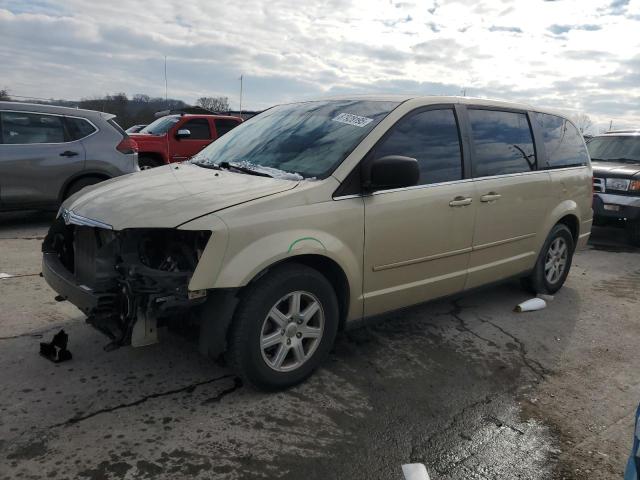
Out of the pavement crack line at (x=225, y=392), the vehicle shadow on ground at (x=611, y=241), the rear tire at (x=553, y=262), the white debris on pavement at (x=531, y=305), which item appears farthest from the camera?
the vehicle shadow on ground at (x=611, y=241)

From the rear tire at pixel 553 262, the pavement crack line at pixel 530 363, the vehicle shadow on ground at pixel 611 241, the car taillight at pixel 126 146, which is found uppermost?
the car taillight at pixel 126 146

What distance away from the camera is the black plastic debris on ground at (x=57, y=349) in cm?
343

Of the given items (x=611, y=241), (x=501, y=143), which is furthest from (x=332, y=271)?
(x=611, y=241)

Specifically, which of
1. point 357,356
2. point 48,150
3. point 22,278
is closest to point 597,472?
point 357,356

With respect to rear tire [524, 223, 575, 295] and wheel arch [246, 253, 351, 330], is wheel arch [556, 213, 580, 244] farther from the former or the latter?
wheel arch [246, 253, 351, 330]

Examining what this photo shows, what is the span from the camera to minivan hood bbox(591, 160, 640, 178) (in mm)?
8320

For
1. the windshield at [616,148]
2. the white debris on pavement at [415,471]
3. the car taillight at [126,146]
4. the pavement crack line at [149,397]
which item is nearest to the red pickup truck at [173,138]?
the car taillight at [126,146]

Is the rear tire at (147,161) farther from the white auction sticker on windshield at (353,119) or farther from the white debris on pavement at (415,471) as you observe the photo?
the white debris on pavement at (415,471)

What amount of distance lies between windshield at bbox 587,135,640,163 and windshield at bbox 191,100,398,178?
729 cm

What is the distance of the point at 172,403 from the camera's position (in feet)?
9.95

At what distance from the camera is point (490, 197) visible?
4266 mm

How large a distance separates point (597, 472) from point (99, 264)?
9.27 feet

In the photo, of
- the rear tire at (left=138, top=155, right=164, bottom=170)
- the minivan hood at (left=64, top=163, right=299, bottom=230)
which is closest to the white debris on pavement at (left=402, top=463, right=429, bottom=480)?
the minivan hood at (left=64, top=163, right=299, bottom=230)

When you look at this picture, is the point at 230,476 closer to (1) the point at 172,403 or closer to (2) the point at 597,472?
(1) the point at 172,403
